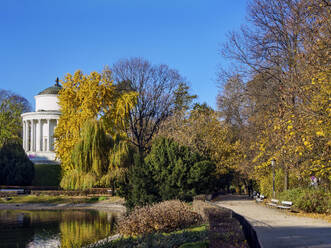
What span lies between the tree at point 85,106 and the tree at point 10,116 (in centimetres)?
2120

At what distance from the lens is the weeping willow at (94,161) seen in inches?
1559

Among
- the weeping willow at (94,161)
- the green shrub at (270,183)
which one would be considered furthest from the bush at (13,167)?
the green shrub at (270,183)

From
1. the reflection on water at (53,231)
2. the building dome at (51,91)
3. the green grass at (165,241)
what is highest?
the building dome at (51,91)

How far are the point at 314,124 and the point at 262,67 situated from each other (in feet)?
36.5

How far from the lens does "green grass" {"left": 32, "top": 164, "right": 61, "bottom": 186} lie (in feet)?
181

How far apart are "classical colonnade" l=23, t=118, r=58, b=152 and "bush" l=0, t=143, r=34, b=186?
18933 millimetres

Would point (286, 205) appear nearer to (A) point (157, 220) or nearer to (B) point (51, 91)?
(A) point (157, 220)

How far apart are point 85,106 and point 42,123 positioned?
92.9 feet

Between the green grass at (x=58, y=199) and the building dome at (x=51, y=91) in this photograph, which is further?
the building dome at (x=51, y=91)

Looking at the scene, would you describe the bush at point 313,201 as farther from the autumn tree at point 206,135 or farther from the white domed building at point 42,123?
the white domed building at point 42,123

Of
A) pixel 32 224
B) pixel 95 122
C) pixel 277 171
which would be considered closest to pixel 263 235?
pixel 32 224

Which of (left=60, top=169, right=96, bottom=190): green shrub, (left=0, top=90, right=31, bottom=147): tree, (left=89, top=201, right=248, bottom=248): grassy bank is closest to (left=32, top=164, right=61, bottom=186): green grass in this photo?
(left=0, top=90, right=31, bottom=147): tree

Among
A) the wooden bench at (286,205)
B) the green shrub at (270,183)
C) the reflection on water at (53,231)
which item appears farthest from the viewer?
the green shrub at (270,183)

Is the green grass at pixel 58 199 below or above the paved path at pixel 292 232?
above
